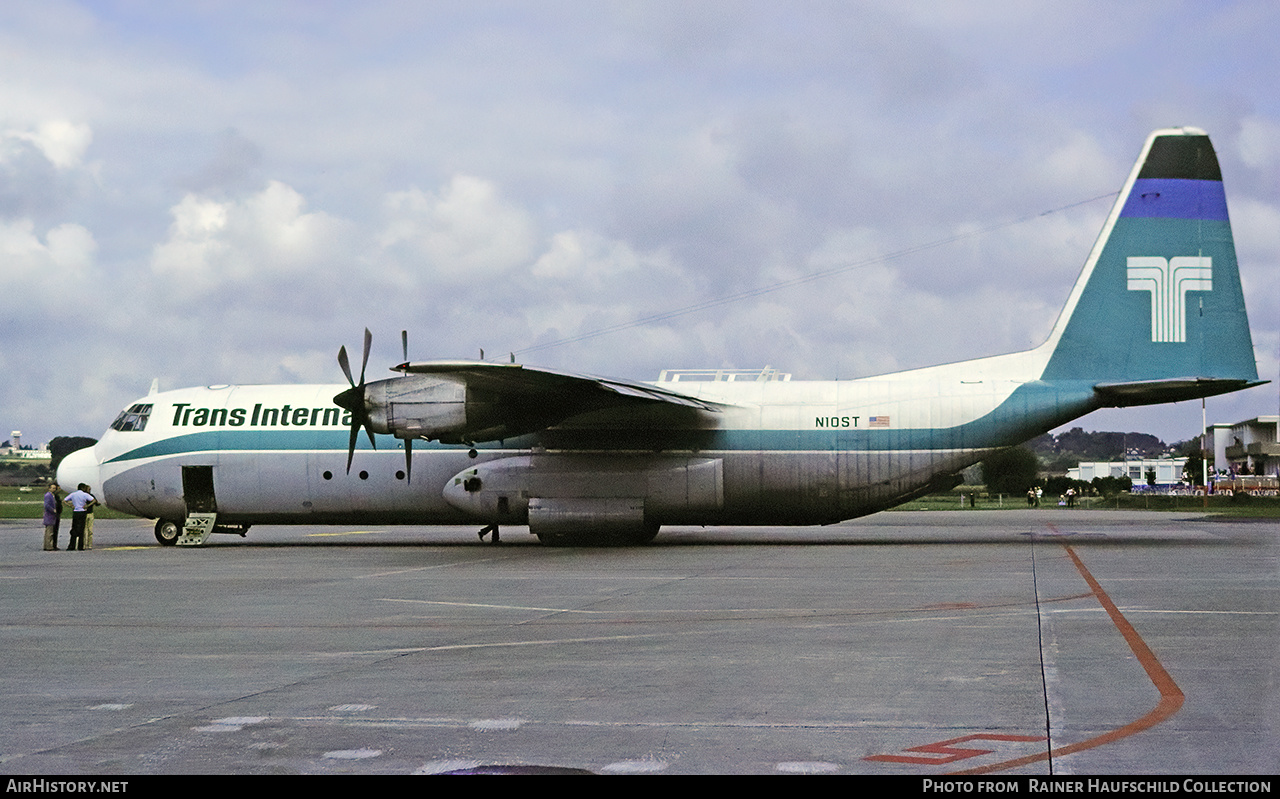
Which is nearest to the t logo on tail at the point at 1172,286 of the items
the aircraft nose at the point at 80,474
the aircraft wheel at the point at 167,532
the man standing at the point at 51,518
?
the aircraft wheel at the point at 167,532

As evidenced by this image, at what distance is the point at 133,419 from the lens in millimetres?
29562

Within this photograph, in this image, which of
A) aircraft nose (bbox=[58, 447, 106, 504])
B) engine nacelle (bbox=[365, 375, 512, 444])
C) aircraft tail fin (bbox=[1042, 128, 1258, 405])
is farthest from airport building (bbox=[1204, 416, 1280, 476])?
aircraft nose (bbox=[58, 447, 106, 504])

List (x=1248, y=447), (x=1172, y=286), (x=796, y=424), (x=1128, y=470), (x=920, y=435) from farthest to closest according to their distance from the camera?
(x=1128, y=470)
(x=1248, y=447)
(x=796, y=424)
(x=920, y=435)
(x=1172, y=286)

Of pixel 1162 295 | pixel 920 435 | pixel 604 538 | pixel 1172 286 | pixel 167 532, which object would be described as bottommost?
pixel 604 538

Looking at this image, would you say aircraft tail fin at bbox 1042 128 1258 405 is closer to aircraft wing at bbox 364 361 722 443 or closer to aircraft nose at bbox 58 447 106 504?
aircraft wing at bbox 364 361 722 443

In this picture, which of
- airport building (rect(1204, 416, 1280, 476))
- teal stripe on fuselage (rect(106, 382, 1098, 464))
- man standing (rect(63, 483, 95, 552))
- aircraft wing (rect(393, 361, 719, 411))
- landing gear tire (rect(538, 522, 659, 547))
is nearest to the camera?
aircraft wing (rect(393, 361, 719, 411))

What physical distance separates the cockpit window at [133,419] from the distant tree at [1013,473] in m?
71.5

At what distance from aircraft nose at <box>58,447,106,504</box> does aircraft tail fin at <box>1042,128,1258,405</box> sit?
23.9 meters

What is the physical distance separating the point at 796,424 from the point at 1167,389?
8.30 m

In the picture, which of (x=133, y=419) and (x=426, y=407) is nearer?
(x=426, y=407)

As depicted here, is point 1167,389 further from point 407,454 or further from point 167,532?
point 167,532

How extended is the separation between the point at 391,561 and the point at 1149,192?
1888 cm

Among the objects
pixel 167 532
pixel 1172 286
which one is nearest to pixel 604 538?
pixel 167 532

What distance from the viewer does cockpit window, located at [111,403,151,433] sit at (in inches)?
1157
